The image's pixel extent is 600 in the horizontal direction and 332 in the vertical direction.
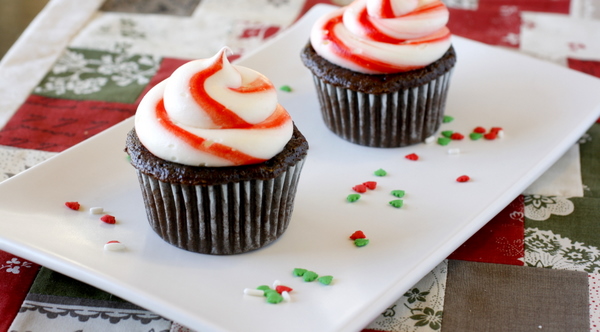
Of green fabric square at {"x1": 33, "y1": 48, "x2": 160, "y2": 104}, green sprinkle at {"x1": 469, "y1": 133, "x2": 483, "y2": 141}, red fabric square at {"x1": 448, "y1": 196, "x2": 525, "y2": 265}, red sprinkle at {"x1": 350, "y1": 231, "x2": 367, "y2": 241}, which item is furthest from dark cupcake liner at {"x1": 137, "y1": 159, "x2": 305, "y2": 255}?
green fabric square at {"x1": 33, "y1": 48, "x2": 160, "y2": 104}

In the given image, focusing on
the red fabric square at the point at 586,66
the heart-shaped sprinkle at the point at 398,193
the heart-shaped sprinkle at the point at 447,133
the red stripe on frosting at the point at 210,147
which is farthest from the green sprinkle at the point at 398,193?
the red fabric square at the point at 586,66

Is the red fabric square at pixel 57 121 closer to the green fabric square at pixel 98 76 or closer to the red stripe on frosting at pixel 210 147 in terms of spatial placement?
the green fabric square at pixel 98 76

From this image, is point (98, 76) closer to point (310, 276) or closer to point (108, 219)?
point (108, 219)

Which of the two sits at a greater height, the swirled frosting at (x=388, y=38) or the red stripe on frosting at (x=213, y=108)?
the red stripe on frosting at (x=213, y=108)

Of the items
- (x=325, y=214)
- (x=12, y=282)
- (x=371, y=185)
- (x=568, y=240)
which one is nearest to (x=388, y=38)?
(x=371, y=185)

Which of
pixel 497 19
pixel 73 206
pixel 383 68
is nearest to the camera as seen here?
pixel 73 206

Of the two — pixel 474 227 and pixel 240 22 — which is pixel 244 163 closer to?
pixel 474 227

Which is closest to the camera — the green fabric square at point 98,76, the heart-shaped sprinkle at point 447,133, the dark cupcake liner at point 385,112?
the dark cupcake liner at point 385,112
